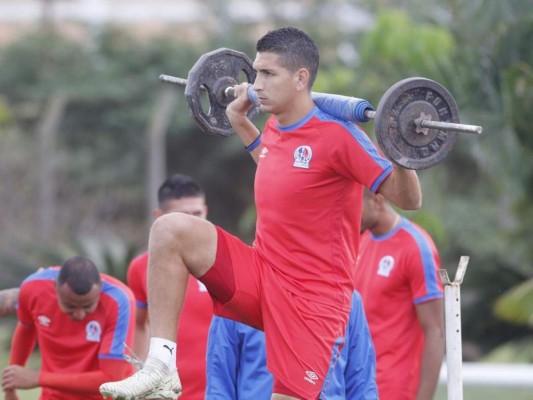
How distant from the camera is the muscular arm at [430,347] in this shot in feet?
24.3

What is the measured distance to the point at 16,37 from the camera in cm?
2797

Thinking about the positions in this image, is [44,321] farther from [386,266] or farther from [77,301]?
[386,266]

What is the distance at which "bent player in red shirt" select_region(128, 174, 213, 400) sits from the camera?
7523 mm

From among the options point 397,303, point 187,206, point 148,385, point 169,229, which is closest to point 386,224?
point 397,303

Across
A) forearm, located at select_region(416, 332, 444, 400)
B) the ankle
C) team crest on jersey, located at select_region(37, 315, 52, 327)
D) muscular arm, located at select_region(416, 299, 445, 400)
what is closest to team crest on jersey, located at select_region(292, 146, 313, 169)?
the ankle

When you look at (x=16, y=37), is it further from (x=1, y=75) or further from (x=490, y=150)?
(x=490, y=150)

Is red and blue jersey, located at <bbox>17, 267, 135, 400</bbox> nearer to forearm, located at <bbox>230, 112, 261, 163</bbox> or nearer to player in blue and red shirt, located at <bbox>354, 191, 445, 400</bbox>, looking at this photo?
player in blue and red shirt, located at <bbox>354, 191, 445, 400</bbox>

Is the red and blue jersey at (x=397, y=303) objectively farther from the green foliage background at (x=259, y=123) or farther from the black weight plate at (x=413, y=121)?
the green foliage background at (x=259, y=123)

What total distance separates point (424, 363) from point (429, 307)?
0.36m

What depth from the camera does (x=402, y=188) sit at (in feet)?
18.3

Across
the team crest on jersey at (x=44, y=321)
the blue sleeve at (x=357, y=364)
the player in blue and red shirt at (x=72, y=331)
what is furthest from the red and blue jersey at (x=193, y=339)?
the blue sleeve at (x=357, y=364)

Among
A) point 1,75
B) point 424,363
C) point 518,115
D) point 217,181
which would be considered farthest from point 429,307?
point 1,75

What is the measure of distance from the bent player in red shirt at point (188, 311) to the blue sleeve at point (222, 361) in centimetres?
87

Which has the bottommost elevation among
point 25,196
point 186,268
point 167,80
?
point 25,196
